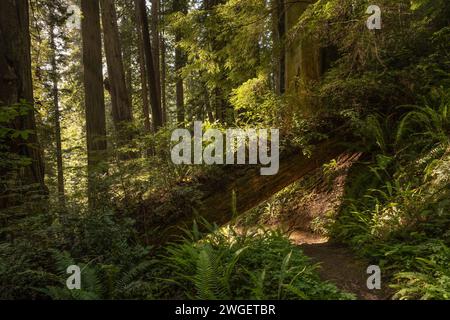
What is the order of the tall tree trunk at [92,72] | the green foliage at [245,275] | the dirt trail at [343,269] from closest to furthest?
the green foliage at [245,275]
the dirt trail at [343,269]
the tall tree trunk at [92,72]

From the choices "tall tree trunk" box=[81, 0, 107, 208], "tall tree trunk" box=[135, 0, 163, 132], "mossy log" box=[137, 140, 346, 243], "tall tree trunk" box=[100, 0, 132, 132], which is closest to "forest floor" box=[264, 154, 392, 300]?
"mossy log" box=[137, 140, 346, 243]

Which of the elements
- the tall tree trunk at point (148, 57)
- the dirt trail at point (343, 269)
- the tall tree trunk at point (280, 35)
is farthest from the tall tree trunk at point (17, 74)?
the tall tree trunk at point (148, 57)

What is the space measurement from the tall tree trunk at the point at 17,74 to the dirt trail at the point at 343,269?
429 centimetres

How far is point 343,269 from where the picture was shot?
5.03m

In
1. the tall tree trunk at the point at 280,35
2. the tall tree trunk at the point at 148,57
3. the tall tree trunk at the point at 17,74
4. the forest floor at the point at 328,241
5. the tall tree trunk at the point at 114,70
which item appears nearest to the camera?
the forest floor at the point at 328,241

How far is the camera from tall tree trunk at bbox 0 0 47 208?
18.5ft

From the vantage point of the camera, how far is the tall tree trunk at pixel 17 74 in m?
5.64

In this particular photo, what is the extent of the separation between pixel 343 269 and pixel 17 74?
5.68 metres

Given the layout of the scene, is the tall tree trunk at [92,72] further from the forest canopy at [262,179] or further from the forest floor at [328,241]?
the forest floor at [328,241]

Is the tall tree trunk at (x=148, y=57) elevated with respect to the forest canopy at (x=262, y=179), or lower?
elevated

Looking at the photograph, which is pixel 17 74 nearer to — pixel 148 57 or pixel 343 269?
pixel 343 269

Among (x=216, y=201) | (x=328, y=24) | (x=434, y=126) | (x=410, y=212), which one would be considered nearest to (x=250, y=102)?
(x=328, y=24)

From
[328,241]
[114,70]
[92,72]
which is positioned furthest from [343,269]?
[114,70]

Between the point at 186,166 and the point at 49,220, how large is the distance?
2.45m
